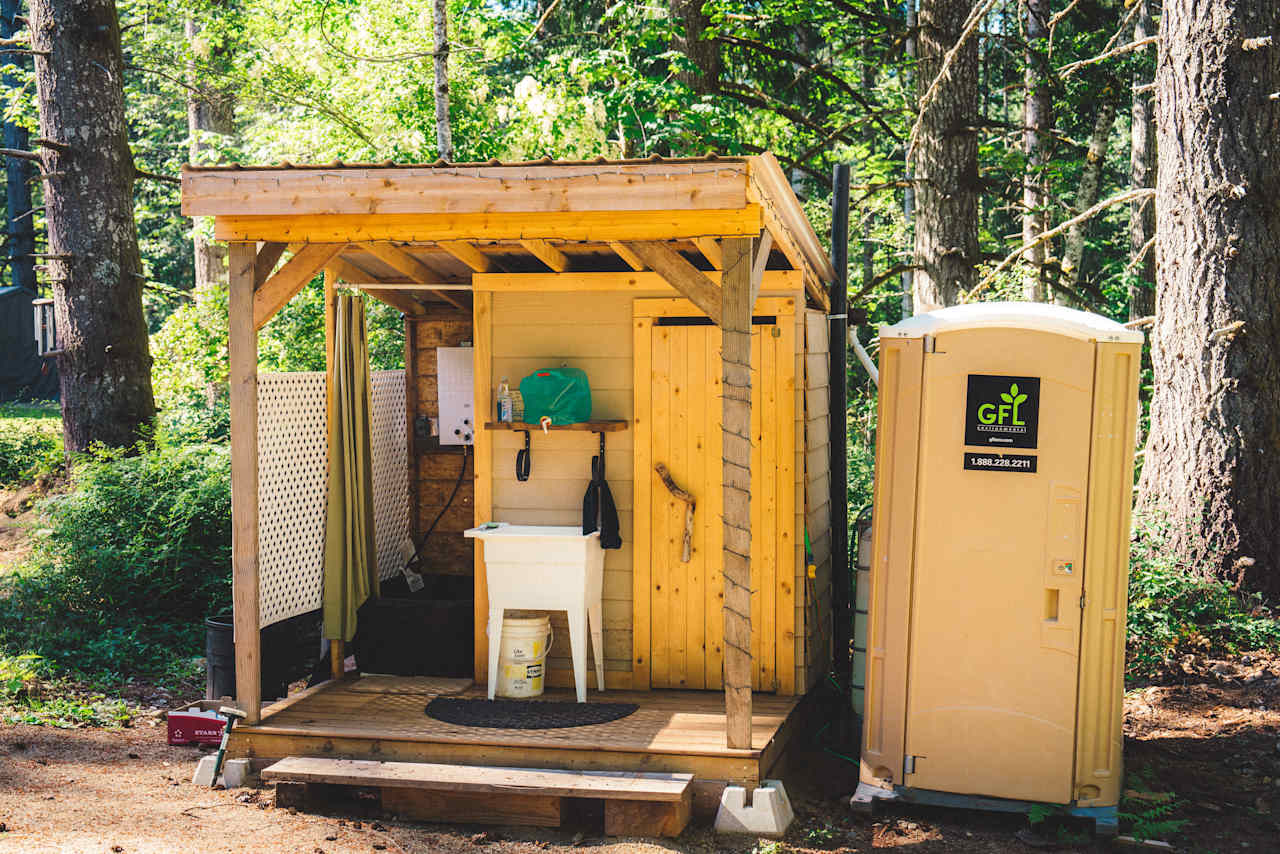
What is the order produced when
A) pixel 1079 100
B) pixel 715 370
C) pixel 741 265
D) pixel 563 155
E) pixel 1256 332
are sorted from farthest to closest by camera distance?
pixel 1079 100 < pixel 563 155 < pixel 1256 332 < pixel 715 370 < pixel 741 265

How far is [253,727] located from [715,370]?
257cm

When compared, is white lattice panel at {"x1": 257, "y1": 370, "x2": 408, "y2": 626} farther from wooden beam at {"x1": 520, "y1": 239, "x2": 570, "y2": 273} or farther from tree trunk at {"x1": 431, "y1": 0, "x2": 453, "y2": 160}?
→ tree trunk at {"x1": 431, "y1": 0, "x2": 453, "y2": 160}

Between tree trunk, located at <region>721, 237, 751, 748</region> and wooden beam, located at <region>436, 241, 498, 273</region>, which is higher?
wooden beam, located at <region>436, 241, 498, 273</region>

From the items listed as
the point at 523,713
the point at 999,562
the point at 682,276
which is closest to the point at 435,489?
the point at 523,713

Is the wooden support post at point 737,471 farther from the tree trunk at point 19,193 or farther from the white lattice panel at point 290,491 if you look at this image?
the tree trunk at point 19,193

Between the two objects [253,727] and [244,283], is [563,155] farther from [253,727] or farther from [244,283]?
[253,727]

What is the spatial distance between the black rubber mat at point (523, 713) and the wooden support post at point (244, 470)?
802mm

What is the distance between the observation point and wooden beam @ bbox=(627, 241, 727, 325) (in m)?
4.07

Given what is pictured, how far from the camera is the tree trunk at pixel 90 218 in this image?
A: 7855 mm

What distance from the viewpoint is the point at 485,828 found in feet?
13.8

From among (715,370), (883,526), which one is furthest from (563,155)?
(883,526)

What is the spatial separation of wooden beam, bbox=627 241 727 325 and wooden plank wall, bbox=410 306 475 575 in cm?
264

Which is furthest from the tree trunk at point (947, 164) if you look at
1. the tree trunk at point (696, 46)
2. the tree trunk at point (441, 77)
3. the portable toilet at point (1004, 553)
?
the portable toilet at point (1004, 553)

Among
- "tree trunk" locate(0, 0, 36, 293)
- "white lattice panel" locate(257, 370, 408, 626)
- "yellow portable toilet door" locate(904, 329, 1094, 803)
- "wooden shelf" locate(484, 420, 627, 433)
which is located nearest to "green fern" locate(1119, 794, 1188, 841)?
"yellow portable toilet door" locate(904, 329, 1094, 803)
